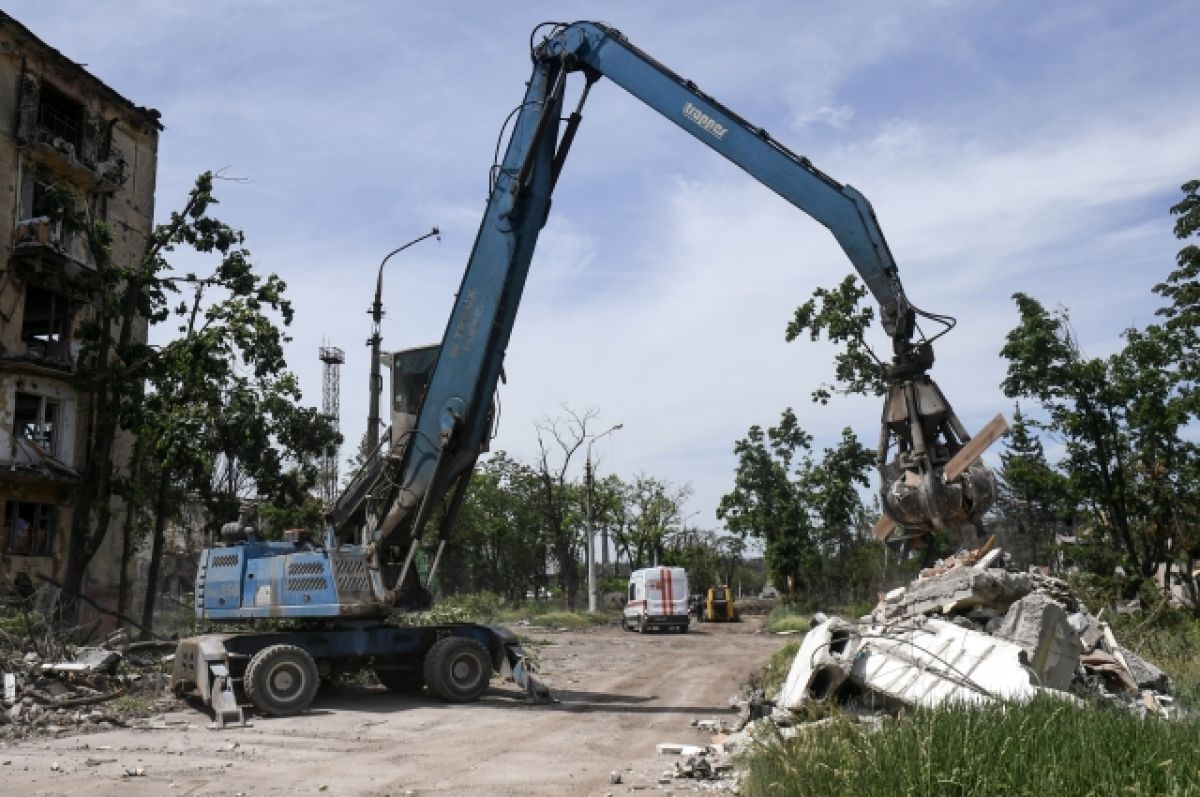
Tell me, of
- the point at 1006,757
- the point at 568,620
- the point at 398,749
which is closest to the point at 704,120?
the point at 398,749

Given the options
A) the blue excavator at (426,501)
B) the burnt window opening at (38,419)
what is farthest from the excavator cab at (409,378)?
the burnt window opening at (38,419)

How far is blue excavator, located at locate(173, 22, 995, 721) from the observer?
14164 mm

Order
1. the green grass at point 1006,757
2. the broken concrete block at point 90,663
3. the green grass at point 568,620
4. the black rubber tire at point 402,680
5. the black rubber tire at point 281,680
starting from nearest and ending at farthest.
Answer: the green grass at point 1006,757
the black rubber tire at point 281,680
the broken concrete block at point 90,663
the black rubber tire at point 402,680
the green grass at point 568,620

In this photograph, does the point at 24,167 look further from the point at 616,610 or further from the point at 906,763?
the point at 616,610

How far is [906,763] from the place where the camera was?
219 inches

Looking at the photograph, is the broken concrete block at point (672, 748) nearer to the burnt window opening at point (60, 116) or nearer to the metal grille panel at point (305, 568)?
the metal grille panel at point (305, 568)

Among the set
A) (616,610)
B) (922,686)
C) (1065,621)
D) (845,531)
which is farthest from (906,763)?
(616,610)

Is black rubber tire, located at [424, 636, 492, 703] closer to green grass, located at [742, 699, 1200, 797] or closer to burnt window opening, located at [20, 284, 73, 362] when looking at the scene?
green grass, located at [742, 699, 1200, 797]

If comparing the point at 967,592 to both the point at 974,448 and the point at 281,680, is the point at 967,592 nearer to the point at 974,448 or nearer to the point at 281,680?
the point at 974,448

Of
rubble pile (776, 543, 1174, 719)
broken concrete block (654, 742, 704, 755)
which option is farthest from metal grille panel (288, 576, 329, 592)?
rubble pile (776, 543, 1174, 719)

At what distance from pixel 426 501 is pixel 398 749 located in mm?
4607

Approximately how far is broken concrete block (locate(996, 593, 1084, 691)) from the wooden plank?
1491 mm

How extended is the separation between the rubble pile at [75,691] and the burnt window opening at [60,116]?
17.7 meters

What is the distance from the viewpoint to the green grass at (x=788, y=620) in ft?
121
